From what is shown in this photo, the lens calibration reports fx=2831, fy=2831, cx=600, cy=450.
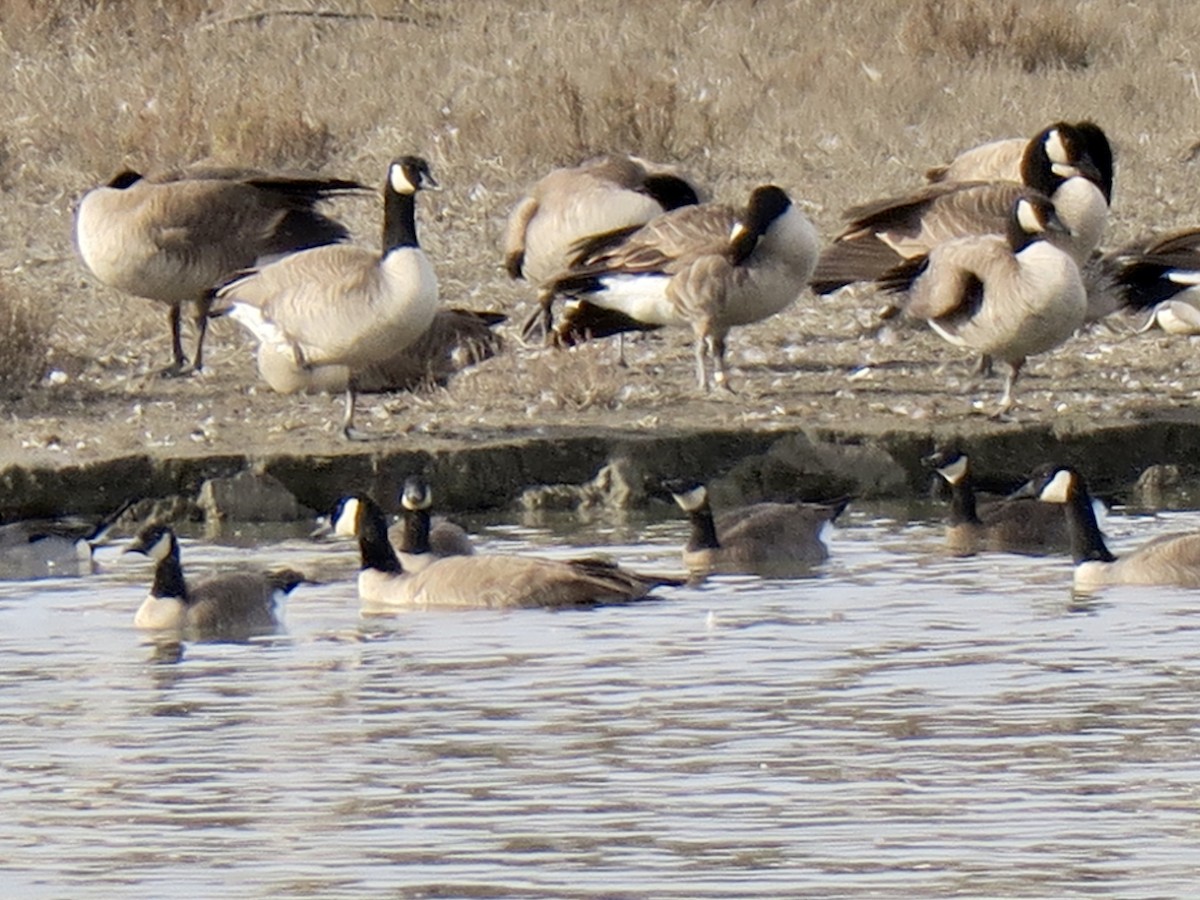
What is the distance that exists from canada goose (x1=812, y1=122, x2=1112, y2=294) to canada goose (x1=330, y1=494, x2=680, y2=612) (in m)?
4.69

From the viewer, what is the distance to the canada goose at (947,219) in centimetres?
1464

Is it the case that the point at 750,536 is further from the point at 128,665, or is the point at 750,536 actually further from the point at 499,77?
the point at 499,77

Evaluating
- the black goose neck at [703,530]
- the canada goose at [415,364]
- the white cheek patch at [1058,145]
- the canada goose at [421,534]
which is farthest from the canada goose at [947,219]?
the canada goose at [421,534]

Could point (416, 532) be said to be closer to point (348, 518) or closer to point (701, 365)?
point (348, 518)

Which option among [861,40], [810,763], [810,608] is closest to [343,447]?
[810,608]

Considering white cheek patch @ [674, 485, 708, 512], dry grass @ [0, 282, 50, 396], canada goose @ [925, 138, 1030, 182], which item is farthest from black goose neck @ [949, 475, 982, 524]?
dry grass @ [0, 282, 50, 396]

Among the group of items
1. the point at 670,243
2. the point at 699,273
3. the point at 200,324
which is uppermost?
the point at 670,243

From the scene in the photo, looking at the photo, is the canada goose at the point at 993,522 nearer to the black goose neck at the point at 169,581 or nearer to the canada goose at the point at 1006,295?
the canada goose at the point at 1006,295

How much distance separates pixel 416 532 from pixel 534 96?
10250 millimetres

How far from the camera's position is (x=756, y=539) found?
11.2m

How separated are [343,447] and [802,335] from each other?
12.5 ft

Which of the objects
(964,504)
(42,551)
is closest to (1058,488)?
(964,504)

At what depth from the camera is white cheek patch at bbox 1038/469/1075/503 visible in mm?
10931

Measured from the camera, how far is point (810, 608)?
32.8ft
